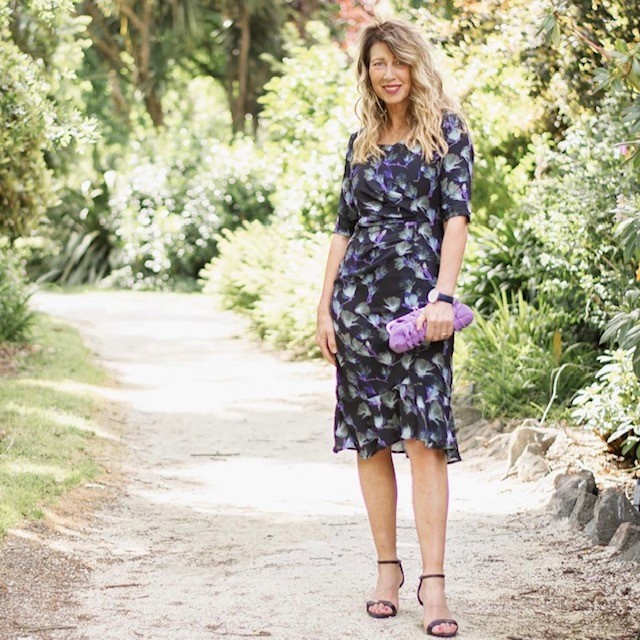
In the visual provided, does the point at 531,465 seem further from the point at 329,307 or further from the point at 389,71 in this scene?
the point at 389,71

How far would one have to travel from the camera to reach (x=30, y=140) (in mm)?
9188

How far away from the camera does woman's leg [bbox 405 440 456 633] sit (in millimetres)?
3986

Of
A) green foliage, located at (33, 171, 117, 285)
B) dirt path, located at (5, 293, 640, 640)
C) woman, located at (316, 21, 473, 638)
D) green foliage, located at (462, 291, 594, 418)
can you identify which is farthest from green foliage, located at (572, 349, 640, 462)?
green foliage, located at (33, 171, 117, 285)

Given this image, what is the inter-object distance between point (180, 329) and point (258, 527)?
8142mm

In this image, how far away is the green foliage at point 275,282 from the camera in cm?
1191

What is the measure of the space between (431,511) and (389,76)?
138 cm

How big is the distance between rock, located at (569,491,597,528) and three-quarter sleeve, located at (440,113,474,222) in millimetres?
2132

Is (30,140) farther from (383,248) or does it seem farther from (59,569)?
(383,248)

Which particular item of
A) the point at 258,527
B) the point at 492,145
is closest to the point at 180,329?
the point at 492,145

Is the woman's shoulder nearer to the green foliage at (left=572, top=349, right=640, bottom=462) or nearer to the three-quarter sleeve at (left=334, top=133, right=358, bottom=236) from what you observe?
the three-quarter sleeve at (left=334, top=133, right=358, bottom=236)

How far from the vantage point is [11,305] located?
10969 millimetres

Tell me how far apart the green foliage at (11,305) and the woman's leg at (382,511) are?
7148mm

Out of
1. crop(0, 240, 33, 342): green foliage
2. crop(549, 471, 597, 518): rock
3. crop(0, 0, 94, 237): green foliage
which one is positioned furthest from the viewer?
crop(0, 240, 33, 342): green foliage

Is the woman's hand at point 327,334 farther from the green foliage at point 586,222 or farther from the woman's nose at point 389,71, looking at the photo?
the green foliage at point 586,222
